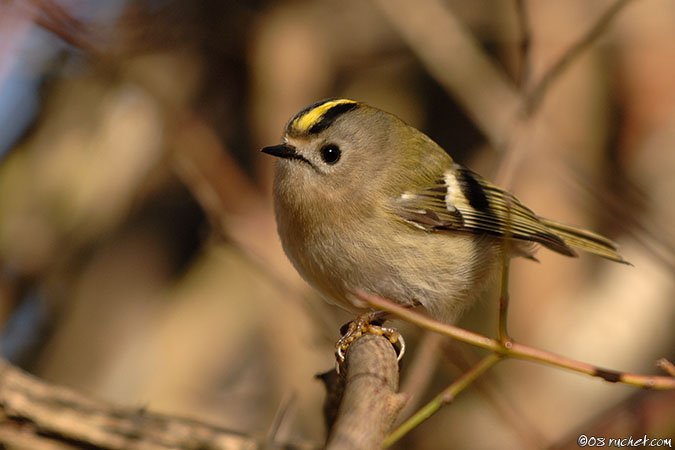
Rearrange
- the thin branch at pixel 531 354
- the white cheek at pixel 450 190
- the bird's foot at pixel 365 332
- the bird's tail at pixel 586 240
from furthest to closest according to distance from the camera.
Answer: the bird's tail at pixel 586 240 → the white cheek at pixel 450 190 → the bird's foot at pixel 365 332 → the thin branch at pixel 531 354

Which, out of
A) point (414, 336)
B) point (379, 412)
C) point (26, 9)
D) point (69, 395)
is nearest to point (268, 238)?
point (414, 336)

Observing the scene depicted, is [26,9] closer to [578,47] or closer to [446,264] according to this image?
[446,264]

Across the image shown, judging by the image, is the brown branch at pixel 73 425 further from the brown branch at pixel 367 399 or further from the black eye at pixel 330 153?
the black eye at pixel 330 153

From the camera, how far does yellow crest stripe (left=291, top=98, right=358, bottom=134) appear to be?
2551mm

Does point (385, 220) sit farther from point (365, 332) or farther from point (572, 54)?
point (572, 54)

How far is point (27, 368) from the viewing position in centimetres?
401

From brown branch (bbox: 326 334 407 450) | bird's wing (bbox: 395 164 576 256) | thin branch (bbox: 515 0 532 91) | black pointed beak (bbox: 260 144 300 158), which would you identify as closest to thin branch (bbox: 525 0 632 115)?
thin branch (bbox: 515 0 532 91)

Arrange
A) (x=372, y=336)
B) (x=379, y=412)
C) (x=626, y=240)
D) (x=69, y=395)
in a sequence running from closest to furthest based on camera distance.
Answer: (x=379, y=412) < (x=372, y=336) < (x=69, y=395) < (x=626, y=240)

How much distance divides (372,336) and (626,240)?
99.0 inches

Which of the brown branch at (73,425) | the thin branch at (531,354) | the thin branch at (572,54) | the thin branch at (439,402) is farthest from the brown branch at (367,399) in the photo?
the thin branch at (572,54)

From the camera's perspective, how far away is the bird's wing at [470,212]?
2.61m

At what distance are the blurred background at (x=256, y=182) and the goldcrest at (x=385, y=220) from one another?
1.00 m

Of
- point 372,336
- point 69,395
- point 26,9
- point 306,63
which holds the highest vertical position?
point 306,63

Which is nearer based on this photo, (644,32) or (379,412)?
(379,412)
